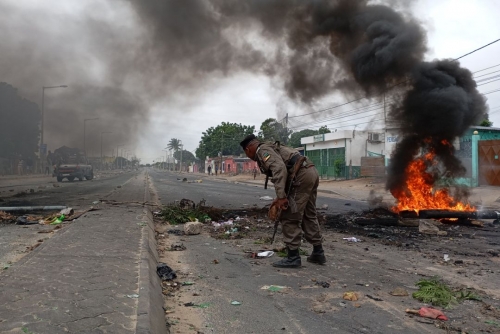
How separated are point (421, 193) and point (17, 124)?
112 feet

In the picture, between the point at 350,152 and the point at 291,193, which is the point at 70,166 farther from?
the point at 291,193

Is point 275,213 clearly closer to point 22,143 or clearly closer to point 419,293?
point 419,293

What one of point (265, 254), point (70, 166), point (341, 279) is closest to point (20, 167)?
point (70, 166)

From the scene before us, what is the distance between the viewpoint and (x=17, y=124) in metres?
33.4

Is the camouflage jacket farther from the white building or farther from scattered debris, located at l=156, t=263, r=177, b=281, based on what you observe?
the white building

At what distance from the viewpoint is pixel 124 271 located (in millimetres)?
3502

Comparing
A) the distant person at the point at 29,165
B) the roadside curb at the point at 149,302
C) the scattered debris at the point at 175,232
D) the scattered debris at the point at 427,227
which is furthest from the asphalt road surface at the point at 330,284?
the distant person at the point at 29,165

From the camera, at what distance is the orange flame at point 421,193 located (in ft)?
27.9

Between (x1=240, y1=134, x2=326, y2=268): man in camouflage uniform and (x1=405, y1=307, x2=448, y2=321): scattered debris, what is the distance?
1423 mm

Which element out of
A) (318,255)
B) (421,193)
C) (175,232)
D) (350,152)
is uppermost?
(350,152)

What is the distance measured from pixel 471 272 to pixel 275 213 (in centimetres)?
211

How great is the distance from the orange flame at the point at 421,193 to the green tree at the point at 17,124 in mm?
30033

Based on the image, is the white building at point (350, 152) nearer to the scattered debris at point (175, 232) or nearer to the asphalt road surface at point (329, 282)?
the asphalt road surface at point (329, 282)

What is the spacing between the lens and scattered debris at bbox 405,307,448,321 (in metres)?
2.81
